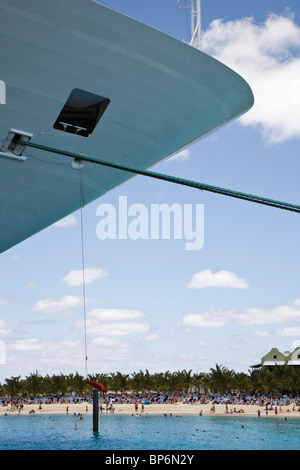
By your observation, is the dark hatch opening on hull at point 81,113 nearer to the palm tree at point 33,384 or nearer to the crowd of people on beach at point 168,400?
the crowd of people on beach at point 168,400

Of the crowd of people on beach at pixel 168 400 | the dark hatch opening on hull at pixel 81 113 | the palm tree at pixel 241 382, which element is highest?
the dark hatch opening on hull at pixel 81 113

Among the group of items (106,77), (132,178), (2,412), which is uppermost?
(106,77)

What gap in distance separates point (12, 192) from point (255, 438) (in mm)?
29378

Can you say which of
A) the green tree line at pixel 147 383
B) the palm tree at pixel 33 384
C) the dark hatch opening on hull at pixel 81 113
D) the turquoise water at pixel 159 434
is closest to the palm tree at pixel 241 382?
the green tree line at pixel 147 383

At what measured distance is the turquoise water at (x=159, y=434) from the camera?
3025 cm

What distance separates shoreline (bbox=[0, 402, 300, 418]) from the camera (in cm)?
5203

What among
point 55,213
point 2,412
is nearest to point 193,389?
point 2,412

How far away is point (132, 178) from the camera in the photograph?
460 inches

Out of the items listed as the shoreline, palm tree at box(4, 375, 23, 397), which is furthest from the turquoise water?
palm tree at box(4, 375, 23, 397)

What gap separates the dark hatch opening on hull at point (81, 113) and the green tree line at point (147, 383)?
181ft

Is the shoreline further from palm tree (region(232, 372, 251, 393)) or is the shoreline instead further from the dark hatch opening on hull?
the dark hatch opening on hull

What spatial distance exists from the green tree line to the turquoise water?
1248 cm

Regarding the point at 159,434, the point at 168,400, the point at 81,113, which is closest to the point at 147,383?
the point at 168,400

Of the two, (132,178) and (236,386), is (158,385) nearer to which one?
(236,386)
